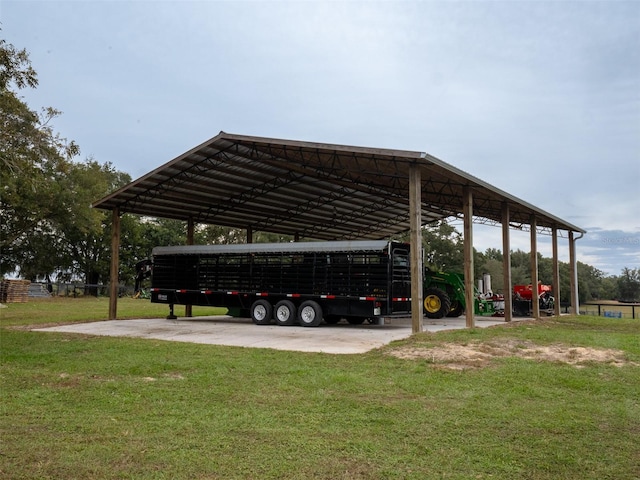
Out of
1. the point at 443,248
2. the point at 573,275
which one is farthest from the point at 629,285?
the point at 573,275

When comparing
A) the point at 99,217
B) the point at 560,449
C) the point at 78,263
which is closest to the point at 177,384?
the point at 560,449

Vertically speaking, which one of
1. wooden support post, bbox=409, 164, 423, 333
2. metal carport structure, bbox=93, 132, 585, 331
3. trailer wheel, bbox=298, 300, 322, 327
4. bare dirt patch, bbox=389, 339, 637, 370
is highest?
metal carport structure, bbox=93, 132, 585, 331

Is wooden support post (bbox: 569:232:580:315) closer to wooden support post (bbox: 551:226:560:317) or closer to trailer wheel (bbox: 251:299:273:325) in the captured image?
wooden support post (bbox: 551:226:560:317)

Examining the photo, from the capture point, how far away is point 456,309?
23750 mm

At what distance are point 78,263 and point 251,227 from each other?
34.5 metres

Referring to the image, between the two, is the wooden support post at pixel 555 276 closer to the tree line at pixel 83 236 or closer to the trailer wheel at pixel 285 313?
the tree line at pixel 83 236

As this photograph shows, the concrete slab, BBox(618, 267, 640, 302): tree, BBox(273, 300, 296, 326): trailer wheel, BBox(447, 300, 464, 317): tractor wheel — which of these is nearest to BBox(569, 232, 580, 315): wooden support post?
BBox(447, 300, 464, 317): tractor wheel

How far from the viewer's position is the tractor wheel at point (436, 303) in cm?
2200

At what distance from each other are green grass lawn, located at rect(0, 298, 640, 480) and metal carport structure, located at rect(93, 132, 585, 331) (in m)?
6.41

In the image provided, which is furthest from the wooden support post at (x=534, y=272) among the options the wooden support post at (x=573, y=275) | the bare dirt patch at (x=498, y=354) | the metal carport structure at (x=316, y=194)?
the bare dirt patch at (x=498, y=354)

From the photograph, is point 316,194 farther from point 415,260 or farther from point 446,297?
point 415,260

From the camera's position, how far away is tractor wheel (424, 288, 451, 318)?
22.0 metres

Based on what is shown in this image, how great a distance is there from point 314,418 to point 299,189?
17.8 meters

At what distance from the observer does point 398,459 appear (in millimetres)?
4742
